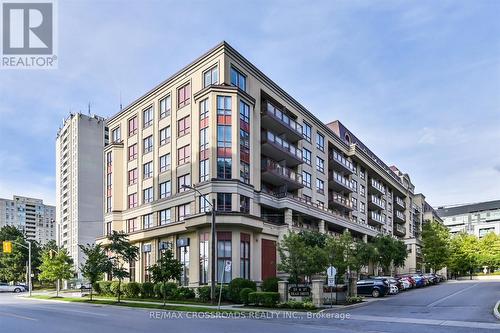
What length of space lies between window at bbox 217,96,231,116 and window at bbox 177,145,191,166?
5.32m

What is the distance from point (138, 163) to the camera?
51.8m

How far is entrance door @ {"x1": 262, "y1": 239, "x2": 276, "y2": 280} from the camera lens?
42531 mm

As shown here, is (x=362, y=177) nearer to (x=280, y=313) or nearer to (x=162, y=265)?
(x=162, y=265)

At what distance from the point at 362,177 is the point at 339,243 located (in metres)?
40.6

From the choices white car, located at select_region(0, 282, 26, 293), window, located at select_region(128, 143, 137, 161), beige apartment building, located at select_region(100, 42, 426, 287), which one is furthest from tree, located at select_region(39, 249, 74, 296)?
white car, located at select_region(0, 282, 26, 293)

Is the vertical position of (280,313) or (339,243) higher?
(339,243)

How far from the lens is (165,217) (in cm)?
4675

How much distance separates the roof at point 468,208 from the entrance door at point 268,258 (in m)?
149

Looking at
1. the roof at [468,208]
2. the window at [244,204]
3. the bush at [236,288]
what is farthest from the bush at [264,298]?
the roof at [468,208]

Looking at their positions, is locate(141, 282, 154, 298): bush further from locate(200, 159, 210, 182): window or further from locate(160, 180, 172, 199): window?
locate(200, 159, 210, 182): window

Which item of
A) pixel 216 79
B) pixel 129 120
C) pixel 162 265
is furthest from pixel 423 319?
pixel 129 120

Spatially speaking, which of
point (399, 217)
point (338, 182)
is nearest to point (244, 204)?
point (338, 182)

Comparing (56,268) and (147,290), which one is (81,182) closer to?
(56,268)

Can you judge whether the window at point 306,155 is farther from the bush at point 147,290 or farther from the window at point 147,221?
the bush at point 147,290
